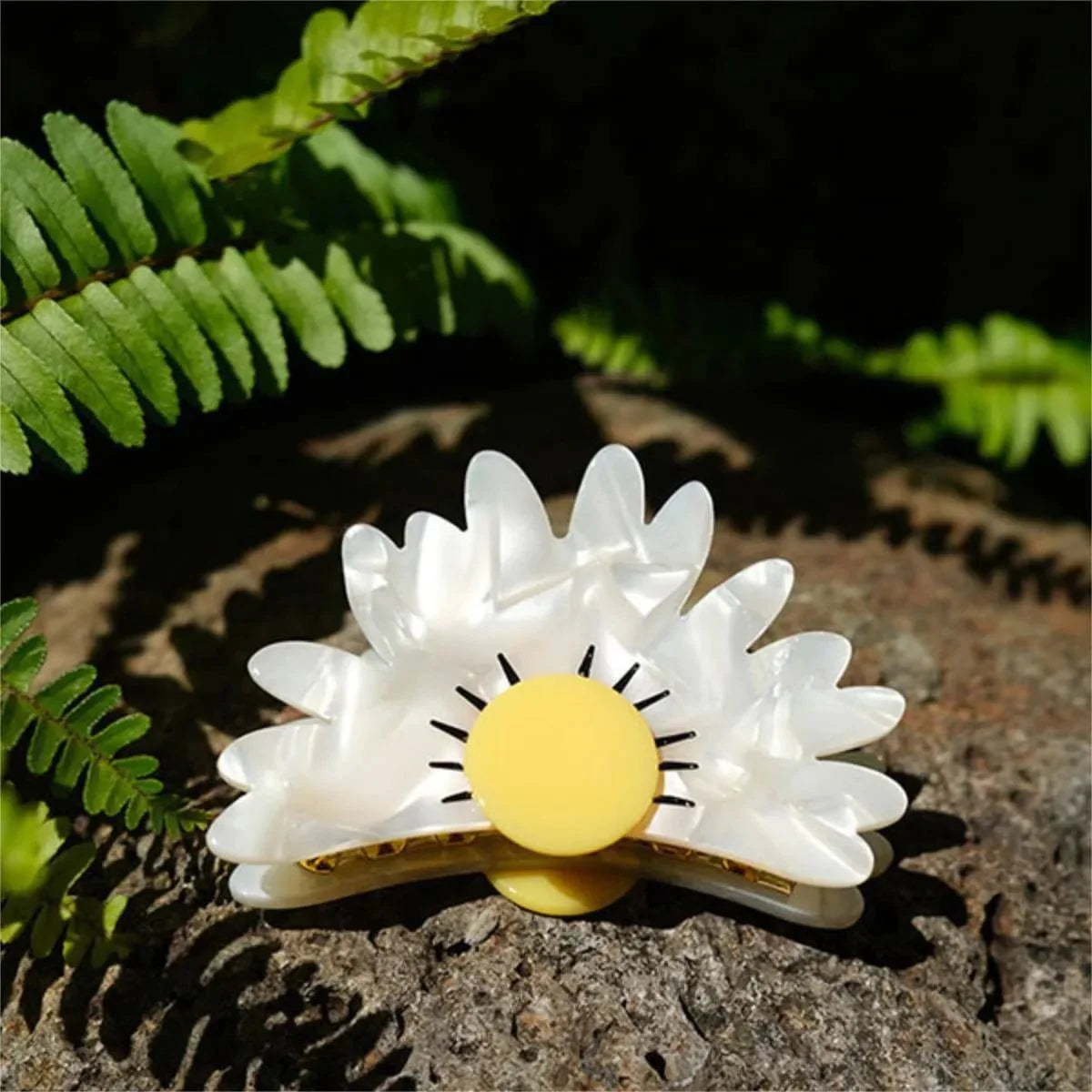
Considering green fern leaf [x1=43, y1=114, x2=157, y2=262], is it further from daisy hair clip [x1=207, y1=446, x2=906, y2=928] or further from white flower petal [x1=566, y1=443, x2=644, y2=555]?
white flower petal [x1=566, y1=443, x2=644, y2=555]

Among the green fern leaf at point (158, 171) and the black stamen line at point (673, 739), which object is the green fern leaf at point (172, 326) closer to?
the green fern leaf at point (158, 171)

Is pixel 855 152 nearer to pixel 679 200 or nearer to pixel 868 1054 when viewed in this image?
pixel 679 200

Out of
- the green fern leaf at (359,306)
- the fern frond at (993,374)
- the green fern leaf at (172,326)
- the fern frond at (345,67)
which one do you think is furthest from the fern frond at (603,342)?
the green fern leaf at (172,326)

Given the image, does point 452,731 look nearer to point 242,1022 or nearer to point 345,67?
point 242,1022

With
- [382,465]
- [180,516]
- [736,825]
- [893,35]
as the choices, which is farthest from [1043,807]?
[893,35]

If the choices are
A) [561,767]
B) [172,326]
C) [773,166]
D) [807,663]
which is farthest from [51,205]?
[773,166]

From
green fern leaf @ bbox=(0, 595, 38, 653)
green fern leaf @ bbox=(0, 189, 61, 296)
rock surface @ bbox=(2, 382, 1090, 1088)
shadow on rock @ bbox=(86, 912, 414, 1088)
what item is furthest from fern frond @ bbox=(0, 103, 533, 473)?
shadow on rock @ bbox=(86, 912, 414, 1088)

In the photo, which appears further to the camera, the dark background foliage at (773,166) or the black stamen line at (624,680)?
the dark background foliage at (773,166)

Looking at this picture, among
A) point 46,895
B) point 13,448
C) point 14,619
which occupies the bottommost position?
point 46,895
